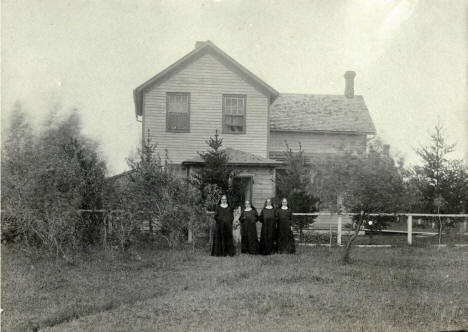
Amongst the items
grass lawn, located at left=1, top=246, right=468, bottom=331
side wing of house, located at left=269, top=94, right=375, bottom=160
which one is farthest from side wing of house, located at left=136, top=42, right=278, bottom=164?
grass lawn, located at left=1, top=246, right=468, bottom=331

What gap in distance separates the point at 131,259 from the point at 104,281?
8.59ft

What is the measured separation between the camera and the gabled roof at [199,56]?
19.0 meters

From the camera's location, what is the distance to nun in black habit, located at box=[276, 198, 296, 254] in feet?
42.7

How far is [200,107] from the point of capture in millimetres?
19469

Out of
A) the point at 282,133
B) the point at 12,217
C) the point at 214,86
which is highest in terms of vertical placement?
the point at 214,86

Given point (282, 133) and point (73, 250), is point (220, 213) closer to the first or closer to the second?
point (73, 250)

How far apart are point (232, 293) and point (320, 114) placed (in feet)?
55.8

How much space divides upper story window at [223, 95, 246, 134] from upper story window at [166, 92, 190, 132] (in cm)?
157

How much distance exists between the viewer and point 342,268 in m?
10.7

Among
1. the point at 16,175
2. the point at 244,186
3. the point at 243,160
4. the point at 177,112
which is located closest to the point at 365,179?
the point at 243,160

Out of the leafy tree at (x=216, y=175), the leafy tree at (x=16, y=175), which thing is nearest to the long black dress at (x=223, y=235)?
the leafy tree at (x=216, y=175)

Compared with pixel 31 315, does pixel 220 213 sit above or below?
above

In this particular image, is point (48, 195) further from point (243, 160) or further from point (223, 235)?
point (243, 160)

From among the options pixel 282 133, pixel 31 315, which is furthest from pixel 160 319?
pixel 282 133
